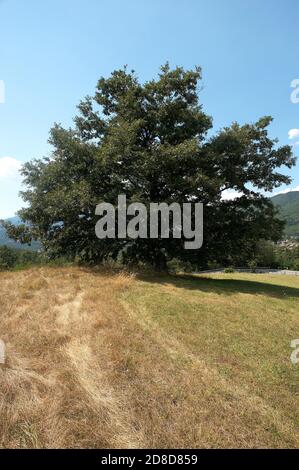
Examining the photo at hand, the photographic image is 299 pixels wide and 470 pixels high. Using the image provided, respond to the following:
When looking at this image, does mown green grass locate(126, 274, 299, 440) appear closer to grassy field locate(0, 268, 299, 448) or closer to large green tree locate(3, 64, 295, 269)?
grassy field locate(0, 268, 299, 448)

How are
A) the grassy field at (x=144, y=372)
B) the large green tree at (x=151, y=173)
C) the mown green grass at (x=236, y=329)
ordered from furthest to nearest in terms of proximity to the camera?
the large green tree at (x=151, y=173)
the mown green grass at (x=236, y=329)
the grassy field at (x=144, y=372)

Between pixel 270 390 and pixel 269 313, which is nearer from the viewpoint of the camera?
A: pixel 270 390

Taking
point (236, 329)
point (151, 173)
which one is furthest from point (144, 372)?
point (151, 173)

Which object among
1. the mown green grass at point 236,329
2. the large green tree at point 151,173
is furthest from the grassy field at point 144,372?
the large green tree at point 151,173

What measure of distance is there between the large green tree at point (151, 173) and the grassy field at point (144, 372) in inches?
252

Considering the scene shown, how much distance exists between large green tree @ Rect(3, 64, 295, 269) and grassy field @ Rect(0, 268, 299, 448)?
6.39 metres

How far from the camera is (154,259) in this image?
21.1 metres

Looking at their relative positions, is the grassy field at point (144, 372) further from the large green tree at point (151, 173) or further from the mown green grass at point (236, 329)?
the large green tree at point (151, 173)

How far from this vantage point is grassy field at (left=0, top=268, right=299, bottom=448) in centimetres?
606

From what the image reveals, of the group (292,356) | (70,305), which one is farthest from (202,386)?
(70,305)

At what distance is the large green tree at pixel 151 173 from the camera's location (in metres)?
17.4
